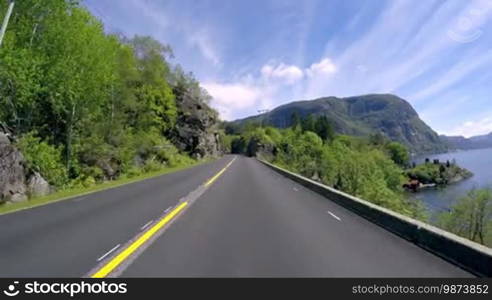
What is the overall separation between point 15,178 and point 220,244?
48.0 feet

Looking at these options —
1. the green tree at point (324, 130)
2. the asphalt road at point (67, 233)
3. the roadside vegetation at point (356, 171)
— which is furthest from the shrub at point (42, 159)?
the green tree at point (324, 130)

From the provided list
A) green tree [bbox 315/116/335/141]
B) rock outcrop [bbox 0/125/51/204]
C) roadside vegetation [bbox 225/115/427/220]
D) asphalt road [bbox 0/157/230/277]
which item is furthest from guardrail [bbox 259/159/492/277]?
green tree [bbox 315/116/335/141]

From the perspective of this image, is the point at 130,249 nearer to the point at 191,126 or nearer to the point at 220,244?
the point at 220,244

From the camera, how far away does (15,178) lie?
18.0m

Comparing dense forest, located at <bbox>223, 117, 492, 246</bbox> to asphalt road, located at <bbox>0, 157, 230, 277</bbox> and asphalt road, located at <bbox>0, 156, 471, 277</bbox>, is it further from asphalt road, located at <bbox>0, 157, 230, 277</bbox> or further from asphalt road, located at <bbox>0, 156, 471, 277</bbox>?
asphalt road, located at <bbox>0, 157, 230, 277</bbox>

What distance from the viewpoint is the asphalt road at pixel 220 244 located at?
5895mm

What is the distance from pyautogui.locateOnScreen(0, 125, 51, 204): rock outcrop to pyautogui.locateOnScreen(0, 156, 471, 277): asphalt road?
5621mm

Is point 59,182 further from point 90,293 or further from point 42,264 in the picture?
Result: point 90,293

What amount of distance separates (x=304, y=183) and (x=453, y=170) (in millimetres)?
135332

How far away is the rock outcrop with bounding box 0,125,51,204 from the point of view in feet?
56.1

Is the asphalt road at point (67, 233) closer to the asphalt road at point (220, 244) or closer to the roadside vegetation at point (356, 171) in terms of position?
the asphalt road at point (220, 244)

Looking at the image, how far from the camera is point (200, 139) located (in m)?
80.8

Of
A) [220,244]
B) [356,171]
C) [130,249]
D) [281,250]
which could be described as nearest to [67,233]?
[130,249]

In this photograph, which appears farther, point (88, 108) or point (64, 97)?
point (88, 108)
